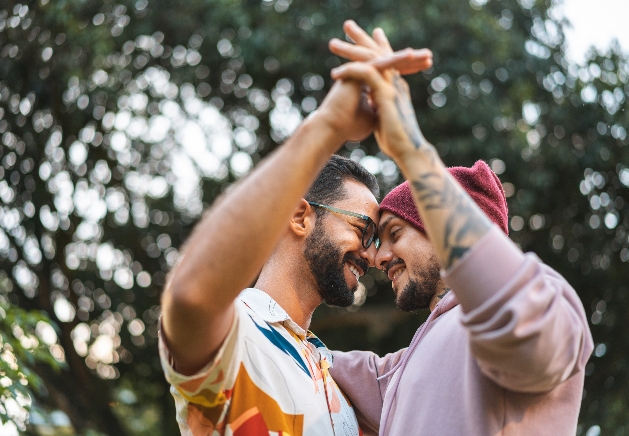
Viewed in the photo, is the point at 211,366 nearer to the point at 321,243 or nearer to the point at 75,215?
the point at 321,243

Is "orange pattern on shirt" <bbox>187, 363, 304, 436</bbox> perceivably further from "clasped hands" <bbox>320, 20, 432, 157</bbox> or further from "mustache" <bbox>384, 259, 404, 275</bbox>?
"mustache" <bbox>384, 259, 404, 275</bbox>

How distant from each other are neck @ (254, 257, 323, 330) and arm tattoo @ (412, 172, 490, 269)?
1556mm

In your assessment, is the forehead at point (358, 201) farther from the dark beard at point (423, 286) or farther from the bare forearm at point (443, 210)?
the bare forearm at point (443, 210)

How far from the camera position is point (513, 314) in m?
1.54

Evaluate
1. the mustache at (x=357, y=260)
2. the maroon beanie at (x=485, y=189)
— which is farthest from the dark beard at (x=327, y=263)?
the maroon beanie at (x=485, y=189)

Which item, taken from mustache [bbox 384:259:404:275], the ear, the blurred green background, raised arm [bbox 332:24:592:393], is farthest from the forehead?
the blurred green background

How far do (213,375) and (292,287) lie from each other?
125 centimetres

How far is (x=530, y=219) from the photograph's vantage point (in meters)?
9.97

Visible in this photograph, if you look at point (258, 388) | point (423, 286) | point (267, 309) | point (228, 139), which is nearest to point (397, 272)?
point (423, 286)

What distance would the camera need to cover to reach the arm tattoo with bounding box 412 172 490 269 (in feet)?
5.36

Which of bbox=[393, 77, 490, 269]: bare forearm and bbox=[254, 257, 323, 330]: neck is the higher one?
bbox=[393, 77, 490, 269]: bare forearm

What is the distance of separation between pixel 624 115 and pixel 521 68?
57.5 inches

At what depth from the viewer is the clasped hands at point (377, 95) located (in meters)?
1.78

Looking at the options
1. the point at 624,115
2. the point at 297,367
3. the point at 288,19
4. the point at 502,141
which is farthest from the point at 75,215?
the point at 297,367
